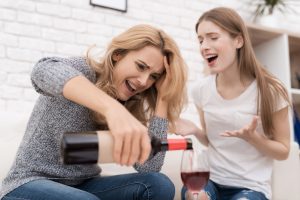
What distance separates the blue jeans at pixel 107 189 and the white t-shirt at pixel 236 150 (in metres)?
0.42

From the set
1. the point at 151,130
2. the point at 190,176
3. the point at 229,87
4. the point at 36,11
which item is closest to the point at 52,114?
the point at 151,130

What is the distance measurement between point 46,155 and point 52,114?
13 centimetres

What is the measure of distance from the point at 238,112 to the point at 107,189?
0.65 metres

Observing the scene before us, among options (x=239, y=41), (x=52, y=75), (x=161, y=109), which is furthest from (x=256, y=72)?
(x=52, y=75)

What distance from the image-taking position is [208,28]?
1620mm

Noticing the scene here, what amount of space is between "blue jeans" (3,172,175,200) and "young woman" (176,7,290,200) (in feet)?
1.23

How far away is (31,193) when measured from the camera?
1069 mm

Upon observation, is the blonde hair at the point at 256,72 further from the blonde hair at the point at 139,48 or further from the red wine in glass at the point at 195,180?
the red wine in glass at the point at 195,180

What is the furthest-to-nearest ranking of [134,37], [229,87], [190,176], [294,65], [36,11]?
1. [294,65]
2. [36,11]
3. [229,87]
4. [134,37]
5. [190,176]

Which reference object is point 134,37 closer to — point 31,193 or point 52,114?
point 52,114

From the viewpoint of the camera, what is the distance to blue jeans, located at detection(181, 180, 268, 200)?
1.48 m

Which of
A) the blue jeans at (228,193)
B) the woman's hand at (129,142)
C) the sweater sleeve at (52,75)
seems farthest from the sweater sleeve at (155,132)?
the woman's hand at (129,142)

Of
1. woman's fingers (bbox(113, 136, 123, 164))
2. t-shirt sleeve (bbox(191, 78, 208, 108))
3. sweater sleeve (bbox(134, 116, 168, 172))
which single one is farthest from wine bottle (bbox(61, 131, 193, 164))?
t-shirt sleeve (bbox(191, 78, 208, 108))

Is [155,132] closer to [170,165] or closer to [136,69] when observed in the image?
[136,69]
